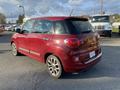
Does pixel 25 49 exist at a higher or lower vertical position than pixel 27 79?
higher

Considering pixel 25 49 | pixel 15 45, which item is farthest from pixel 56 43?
pixel 15 45

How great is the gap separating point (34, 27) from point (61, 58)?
1.90 m

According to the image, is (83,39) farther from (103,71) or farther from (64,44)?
(103,71)

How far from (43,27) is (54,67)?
1.37 meters

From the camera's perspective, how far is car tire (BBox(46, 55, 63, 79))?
5816mm

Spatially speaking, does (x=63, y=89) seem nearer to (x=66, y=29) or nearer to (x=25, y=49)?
(x=66, y=29)

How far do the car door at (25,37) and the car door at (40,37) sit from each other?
1.11 feet

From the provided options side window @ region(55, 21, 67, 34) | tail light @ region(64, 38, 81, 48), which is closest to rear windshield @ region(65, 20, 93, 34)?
side window @ region(55, 21, 67, 34)

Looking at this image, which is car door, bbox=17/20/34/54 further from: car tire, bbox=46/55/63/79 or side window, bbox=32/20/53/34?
car tire, bbox=46/55/63/79

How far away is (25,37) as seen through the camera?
7.45 meters

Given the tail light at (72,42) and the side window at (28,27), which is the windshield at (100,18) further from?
the tail light at (72,42)

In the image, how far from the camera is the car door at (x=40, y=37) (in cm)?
613

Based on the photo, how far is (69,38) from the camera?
549 centimetres

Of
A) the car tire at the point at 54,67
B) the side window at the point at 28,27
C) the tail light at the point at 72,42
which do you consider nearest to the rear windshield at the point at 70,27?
the tail light at the point at 72,42
